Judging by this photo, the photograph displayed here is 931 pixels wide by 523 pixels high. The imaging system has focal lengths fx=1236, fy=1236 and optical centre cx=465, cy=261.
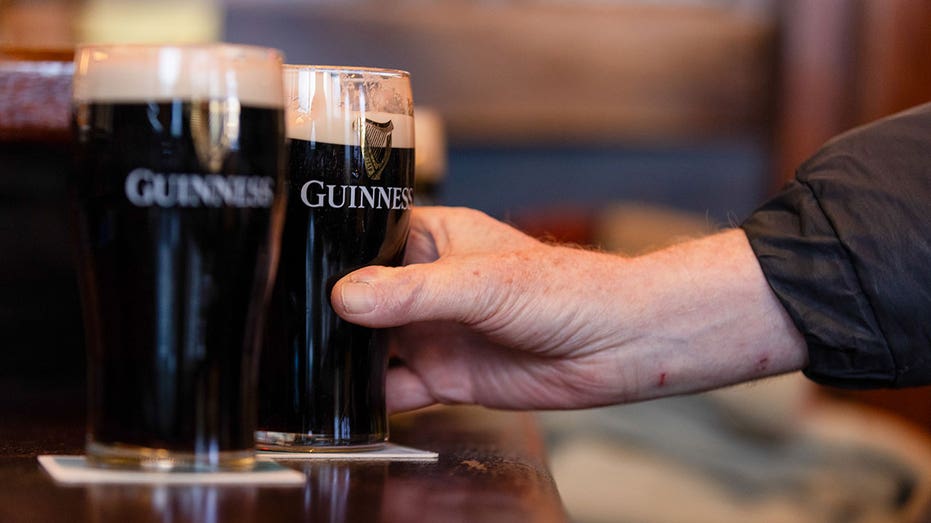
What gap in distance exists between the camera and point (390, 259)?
0.85 m

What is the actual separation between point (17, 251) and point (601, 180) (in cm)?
298

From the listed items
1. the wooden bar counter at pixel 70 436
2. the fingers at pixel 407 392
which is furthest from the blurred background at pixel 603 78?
the fingers at pixel 407 392

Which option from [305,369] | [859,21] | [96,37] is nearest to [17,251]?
[305,369]

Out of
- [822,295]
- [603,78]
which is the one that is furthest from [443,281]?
[603,78]

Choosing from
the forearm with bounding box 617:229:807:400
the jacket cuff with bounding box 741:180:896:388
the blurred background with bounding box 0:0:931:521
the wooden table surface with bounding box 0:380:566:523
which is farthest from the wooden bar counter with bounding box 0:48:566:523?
the blurred background with bounding box 0:0:931:521

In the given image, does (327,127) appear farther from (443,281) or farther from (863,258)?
(863,258)

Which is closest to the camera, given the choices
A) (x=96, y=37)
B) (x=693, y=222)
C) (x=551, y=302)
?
(x=551, y=302)

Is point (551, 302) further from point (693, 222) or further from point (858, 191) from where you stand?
point (693, 222)

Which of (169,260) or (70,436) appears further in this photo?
(70,436)

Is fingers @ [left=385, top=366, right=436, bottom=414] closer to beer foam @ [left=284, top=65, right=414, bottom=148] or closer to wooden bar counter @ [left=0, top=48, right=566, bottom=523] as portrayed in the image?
wooden bar counter @ [left=0, top=48, right=566, bottom=523]

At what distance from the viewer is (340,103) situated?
2.70 ft

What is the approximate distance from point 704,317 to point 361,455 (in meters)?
0.41

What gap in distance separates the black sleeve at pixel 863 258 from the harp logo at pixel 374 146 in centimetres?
39

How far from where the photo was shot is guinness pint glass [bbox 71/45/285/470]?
64cm
